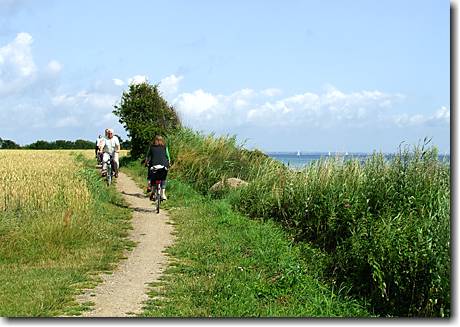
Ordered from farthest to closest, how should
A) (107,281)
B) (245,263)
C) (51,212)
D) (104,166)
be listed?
(104,166) < (51,212) < (245,263) < (107,281)

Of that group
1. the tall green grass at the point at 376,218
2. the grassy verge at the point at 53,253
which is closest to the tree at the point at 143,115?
the tall green grass at the point at 376,218

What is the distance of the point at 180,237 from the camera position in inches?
487

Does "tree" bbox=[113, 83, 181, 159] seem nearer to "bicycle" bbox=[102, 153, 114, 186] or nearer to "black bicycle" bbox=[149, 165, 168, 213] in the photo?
"bicycle" bbox=[102, 153, 114, 186]

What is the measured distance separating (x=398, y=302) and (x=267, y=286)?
182cm

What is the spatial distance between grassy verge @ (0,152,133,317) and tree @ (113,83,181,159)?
1608 cm

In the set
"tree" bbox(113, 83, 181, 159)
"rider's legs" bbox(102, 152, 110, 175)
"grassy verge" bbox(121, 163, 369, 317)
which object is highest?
"tree" bbox(113, 83, 181, 159)

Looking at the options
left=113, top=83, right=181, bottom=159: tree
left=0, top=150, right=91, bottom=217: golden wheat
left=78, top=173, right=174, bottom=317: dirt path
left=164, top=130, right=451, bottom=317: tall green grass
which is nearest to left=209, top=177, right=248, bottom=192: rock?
left=164, top=130, right=451, bottom=317: tall green grass

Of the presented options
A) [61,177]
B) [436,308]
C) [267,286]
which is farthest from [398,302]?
[61,177]

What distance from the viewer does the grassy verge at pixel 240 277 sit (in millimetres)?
7906

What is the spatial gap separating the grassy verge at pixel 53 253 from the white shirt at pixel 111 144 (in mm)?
6463

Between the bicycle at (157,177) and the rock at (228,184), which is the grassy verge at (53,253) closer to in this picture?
the bicycle at (157,177)

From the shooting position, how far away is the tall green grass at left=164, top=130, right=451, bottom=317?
8.69 meters

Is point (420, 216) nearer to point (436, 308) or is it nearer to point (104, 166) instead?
point (436, 308)

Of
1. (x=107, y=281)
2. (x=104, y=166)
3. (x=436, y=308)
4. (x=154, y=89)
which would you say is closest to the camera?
(x=436, y=308)
